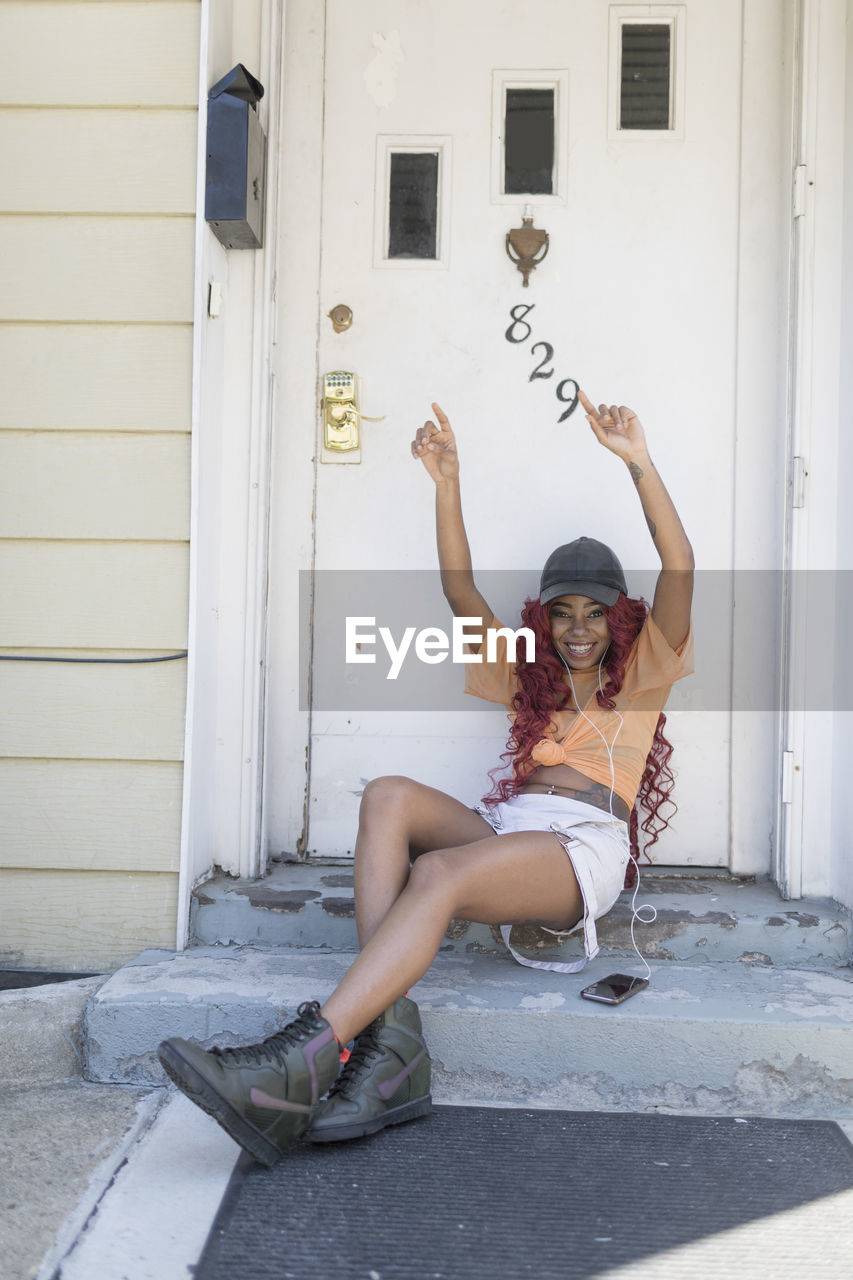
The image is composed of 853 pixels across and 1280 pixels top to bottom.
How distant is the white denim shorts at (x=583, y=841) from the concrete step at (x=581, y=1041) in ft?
0.46

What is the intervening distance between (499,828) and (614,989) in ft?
1.36

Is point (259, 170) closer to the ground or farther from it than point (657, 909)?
farther from it

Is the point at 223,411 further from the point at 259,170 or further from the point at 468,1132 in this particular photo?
the point at 468,1132

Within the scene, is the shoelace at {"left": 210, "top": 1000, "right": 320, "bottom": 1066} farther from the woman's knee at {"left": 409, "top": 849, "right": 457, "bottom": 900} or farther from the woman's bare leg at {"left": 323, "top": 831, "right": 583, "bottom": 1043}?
the woman's knee at {"left": 409, "top": 849, "right": 457, "bottom": 900}

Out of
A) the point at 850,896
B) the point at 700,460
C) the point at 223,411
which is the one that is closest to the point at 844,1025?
the point at 850,896

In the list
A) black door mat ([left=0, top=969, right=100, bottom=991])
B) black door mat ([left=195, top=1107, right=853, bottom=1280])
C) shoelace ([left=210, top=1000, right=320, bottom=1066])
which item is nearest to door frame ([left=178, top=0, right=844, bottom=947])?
black door mat ([left=0, top=969, right=100, bottom=991])

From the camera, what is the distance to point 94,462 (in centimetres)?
234

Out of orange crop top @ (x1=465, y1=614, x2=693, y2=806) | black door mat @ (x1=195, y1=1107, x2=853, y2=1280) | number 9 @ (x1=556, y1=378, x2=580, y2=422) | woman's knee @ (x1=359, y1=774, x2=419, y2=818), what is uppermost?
number 9 @ (x1=556, y1=378, x2=580, y2=422)

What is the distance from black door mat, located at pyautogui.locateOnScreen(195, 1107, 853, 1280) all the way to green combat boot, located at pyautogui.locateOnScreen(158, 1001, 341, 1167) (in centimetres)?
9

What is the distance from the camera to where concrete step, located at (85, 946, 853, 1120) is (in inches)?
78.4

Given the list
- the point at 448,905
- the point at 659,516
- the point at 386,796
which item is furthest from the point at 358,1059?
the point at 659,516

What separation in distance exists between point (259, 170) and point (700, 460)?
1310 mm

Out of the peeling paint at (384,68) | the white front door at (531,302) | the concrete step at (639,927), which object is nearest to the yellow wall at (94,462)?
the concrete step at (639,927)

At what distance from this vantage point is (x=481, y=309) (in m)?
2.64
